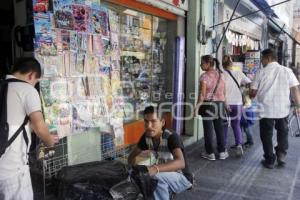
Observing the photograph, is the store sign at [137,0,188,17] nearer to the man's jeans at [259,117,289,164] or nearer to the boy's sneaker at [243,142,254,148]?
the man's jeans at [259,117,289,164]

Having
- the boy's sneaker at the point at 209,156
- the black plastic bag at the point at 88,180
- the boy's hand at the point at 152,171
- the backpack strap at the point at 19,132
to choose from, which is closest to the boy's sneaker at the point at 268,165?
the boy's sneaker at the point at 209,156

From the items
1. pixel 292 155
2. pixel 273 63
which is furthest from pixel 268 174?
pixel 273 63

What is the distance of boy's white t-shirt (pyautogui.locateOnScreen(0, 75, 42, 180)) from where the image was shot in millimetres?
2432

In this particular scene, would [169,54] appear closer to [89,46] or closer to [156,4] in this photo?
[156,4]

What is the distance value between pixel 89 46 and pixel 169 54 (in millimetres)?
2900

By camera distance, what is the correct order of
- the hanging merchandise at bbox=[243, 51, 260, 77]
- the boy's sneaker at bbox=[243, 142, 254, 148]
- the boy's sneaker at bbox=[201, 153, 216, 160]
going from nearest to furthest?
the boy's sneaker at bbox=[201, 153, 216, 160] → the boy's sneaker at bbox=[243, 142, 254, 148] → the hanging merchandise at bbox=[243, 51, 260, 77]

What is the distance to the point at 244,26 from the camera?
10844mm

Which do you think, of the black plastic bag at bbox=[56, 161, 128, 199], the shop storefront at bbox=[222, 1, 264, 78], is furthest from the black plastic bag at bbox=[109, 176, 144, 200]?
the shop storefront at bbox=[222, 1, 264, 78]

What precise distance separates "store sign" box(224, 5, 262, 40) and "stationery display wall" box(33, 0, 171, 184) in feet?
13.2

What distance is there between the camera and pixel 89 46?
4.21 metres

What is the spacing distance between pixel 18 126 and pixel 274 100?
3.93 meters

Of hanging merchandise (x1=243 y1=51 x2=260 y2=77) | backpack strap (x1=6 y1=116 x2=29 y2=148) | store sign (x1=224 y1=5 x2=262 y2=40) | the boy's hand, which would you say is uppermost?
store sign (x1=224 y1=5 x2=262 y2=40)

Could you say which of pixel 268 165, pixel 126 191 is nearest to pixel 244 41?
pixel 268 165

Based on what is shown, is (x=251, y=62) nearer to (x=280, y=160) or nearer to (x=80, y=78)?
(x=280, y=160)
